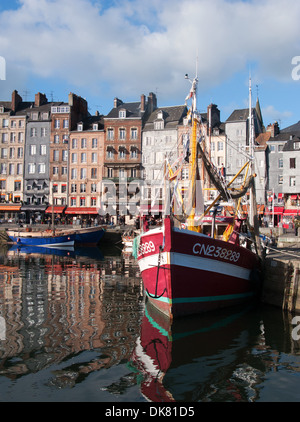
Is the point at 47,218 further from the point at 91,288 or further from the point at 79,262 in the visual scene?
the point at 91,288

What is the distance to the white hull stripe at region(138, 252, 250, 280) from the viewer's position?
15.0 meters

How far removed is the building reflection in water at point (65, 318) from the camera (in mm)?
10727

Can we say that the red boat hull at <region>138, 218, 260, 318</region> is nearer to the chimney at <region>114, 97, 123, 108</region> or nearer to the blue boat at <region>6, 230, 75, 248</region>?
the blue boat at <region>6, 230, 75, 248</region>

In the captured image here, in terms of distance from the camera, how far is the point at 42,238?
52.6 m

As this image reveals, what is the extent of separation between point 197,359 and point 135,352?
5.78ft

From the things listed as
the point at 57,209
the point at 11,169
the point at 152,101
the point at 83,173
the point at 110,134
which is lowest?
the point at 57,209

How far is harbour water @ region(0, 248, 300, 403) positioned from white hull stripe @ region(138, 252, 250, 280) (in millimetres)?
1763

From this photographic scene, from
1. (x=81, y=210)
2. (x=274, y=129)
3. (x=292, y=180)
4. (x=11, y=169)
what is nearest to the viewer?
(x=292, y=180)

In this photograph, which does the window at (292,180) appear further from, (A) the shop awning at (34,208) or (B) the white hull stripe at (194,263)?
(B) the white hull stripe at (194,263)

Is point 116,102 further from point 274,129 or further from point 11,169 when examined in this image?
point 274,129

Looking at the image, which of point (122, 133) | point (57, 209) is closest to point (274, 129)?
point (122, 133)

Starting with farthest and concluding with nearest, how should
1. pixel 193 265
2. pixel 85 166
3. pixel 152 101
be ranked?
pixel 152 101
pixel 85 166
pixel 193 265

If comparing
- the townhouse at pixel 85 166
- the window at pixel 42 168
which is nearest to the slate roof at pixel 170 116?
the townhouse at pixel 85 166
